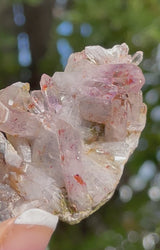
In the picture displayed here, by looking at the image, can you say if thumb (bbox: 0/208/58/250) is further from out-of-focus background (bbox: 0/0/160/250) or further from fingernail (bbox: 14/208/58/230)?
out-of-focus background (bbox: 0/0/160/250)

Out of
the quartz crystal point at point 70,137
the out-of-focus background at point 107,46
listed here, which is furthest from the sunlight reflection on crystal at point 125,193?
the quartz crystal point at point 70,137

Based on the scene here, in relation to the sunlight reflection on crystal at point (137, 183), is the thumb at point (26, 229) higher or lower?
higher

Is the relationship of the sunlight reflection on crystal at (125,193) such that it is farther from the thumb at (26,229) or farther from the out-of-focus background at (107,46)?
the thumb at (26,229)

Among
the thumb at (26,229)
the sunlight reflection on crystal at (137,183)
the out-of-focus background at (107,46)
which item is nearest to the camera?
the thumb at (26,229)

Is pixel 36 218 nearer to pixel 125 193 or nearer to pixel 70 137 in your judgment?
pixel 70 137

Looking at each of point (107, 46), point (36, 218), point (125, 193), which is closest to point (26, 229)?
point (36, 218)
